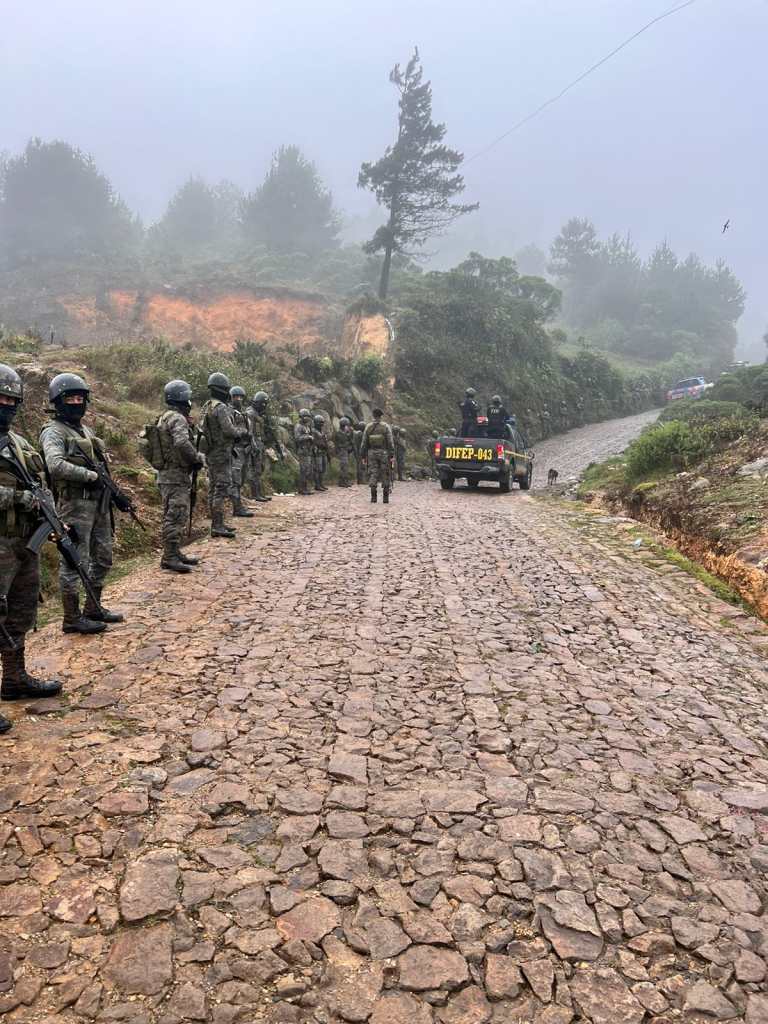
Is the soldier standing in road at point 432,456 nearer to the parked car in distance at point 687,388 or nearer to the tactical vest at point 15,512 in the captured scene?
the tactical vest at point 15,512

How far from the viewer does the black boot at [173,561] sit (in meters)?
7.18

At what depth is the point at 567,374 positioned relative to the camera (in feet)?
118

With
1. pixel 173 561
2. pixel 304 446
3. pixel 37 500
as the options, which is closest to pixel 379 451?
pixel 304 446

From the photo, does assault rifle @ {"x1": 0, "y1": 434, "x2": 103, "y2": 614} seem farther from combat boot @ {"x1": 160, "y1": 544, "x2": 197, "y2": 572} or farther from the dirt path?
the dirt path

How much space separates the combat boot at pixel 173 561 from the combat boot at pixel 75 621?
189 centimetres

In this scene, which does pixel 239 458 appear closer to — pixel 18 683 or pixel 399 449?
pixel 18 683

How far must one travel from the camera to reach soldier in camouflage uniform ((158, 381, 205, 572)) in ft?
22.5

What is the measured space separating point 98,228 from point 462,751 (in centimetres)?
5879

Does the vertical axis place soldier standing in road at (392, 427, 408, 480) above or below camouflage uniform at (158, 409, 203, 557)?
above

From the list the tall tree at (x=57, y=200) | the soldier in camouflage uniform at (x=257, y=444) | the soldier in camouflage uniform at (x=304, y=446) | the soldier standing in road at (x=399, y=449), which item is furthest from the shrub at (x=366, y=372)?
the tall tree at (x=57, y=200)

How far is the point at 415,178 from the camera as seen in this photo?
35406mm

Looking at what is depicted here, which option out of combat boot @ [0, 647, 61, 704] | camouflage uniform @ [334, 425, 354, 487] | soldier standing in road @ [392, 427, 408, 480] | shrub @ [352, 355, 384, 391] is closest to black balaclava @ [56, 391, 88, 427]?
combat boot @ [0, 647, 61, 704]

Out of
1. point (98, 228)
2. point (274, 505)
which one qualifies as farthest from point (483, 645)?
point (98, 228)

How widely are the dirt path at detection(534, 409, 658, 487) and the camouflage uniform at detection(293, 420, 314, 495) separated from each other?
24.2ft
